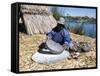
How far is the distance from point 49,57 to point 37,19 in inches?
12.7

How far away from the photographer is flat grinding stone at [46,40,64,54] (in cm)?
226

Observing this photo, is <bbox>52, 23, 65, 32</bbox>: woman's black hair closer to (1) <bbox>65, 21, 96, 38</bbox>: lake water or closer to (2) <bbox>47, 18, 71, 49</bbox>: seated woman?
(2) <bbox>47, 18, 71, 49</bbox>: seated woman

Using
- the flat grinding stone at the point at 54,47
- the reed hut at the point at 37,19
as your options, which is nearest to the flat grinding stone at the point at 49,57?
the flat grinding stone at the point at 54,47

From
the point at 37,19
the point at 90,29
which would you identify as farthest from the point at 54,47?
the point at 90,29

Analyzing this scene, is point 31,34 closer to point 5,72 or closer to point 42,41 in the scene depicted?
point 42,41

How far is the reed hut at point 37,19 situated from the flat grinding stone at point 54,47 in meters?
0.10

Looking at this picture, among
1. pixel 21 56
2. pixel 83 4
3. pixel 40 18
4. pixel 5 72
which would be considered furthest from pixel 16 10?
pixel 83 4

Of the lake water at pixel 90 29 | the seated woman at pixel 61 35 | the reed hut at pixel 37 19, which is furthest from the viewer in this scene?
the lake water at pixel 90 29

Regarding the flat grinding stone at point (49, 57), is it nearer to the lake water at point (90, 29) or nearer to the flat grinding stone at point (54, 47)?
the flat grinding stone at point (54, 47)

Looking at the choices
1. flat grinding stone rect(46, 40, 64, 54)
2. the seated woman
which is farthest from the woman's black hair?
flat grinding stone rect(46, 40, 64, 54)

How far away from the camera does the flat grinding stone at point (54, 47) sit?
2.26 meters

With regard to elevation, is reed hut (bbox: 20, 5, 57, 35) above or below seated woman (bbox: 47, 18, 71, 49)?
above

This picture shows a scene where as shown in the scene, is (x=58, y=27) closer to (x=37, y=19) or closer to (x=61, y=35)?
(x=61, y=35)

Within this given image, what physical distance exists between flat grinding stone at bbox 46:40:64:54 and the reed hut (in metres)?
0.10
